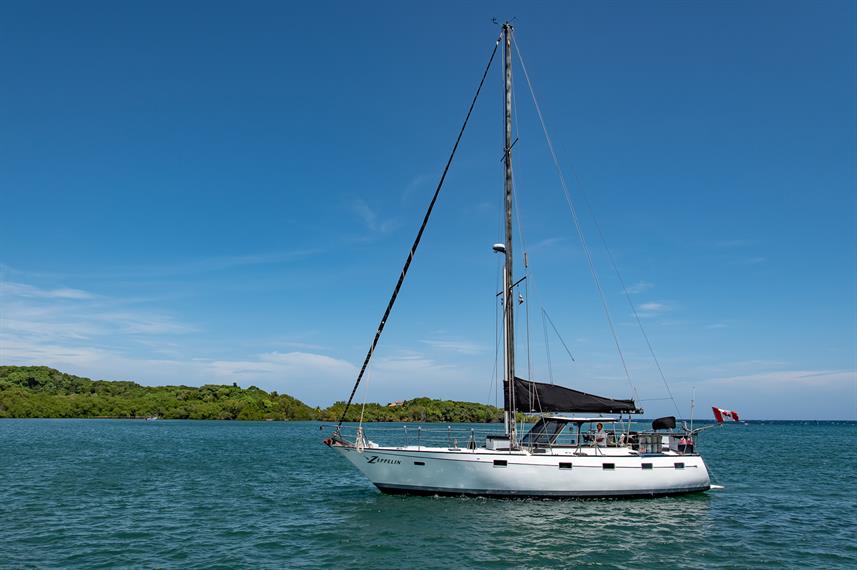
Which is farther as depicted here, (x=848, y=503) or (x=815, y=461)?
(x=815, y=461)

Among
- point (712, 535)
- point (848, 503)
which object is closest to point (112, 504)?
point (712, 535)

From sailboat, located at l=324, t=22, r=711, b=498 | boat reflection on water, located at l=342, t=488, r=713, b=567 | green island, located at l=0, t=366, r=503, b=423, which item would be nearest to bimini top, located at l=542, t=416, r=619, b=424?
sailboat, located at l=324, t=22, r=711, b=498

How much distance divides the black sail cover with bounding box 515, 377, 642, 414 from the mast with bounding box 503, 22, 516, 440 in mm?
458

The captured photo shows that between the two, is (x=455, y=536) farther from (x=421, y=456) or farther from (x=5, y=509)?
(x=5, y=509)

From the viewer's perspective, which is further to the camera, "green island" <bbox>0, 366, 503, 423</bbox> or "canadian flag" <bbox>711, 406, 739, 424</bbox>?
"green island" <bbox>0, 366, 503, 423</bbox>

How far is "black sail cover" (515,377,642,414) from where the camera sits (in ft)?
86.8

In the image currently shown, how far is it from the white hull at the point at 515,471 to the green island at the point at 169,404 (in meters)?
121

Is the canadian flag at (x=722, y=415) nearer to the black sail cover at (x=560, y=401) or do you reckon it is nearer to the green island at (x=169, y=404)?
the black sail cover at (x=560, y=401)

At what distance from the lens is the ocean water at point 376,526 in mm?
17000

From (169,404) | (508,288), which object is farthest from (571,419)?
(169,404)

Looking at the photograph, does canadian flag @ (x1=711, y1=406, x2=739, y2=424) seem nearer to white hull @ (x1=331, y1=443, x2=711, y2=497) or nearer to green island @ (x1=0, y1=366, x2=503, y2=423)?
white hull @ (x1=331, y1=443, x2=711, y2=497)

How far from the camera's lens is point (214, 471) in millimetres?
37812

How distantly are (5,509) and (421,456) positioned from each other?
17.7 meters

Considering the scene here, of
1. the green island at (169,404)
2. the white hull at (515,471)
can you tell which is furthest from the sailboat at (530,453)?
the green island at (169,404)
